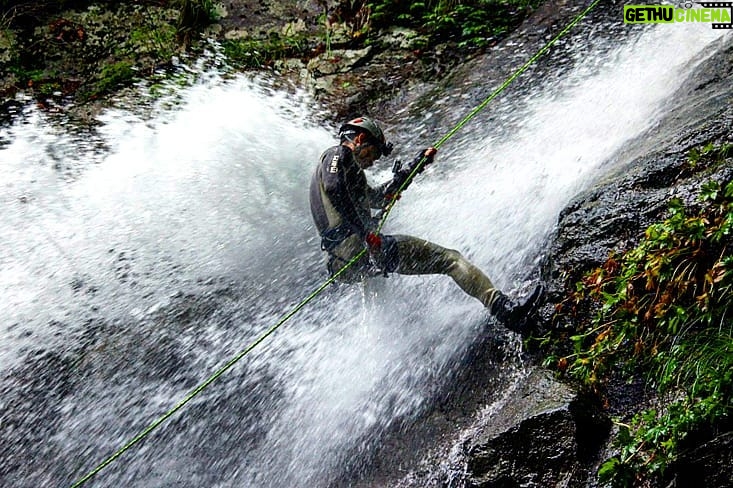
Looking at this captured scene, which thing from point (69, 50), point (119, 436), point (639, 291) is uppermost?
point (69, 50)

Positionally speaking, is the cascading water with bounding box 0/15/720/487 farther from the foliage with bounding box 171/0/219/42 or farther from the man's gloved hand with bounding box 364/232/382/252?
the foliage with bounding box 171/0/219/42

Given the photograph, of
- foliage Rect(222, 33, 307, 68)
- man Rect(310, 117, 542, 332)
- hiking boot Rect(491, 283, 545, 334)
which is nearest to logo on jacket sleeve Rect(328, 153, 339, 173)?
man Rect(310, 117, 542, 332)

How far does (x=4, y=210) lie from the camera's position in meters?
7.45

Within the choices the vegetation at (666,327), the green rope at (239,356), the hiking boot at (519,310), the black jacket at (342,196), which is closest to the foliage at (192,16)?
Result: the black jacket at (342,196)

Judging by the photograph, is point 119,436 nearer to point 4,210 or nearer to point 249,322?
point 249,322

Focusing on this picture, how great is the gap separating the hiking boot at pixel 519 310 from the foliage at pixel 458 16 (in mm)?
5916

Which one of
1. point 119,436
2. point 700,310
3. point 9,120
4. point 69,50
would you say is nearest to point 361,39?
point 69,50

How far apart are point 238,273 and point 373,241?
2455 millimetres

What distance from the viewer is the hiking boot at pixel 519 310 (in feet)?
15.0

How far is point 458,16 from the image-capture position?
977 cm

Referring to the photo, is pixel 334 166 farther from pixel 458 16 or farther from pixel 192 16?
pixel 192 16

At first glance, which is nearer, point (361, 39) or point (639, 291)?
point (639, 291)

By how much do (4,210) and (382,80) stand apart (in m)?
5.45

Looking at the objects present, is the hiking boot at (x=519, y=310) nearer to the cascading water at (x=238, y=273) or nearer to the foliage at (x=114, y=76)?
the cascading water at (x=238, y=273)
